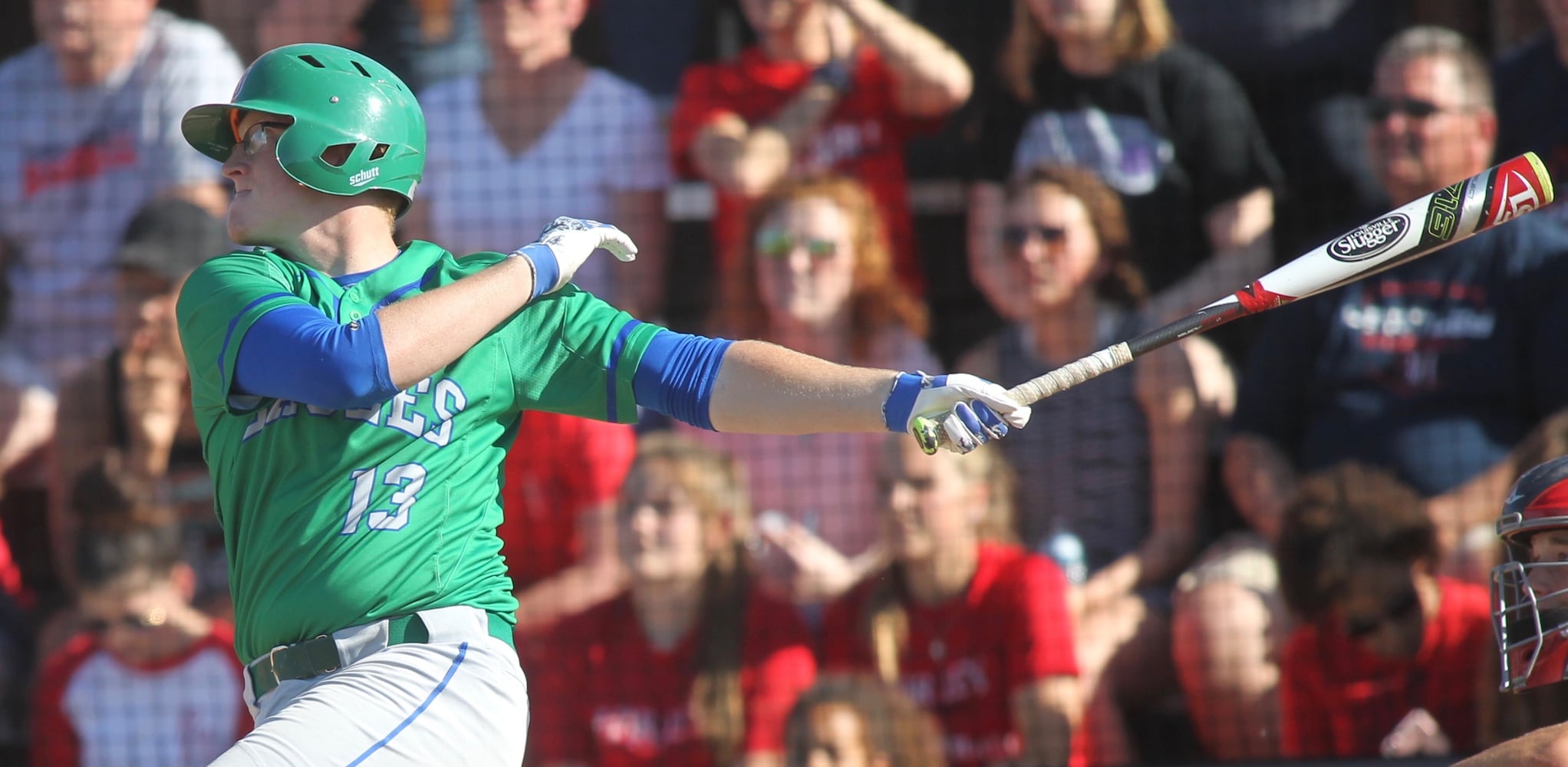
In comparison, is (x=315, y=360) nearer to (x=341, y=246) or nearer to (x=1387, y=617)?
(x=341, y=246)

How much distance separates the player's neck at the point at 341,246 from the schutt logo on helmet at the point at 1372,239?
5.22 ft

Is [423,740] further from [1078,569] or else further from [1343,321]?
[1343,321]

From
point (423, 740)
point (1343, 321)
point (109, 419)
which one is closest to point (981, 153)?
point (1343, 321)

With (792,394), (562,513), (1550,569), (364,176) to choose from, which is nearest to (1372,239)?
(1550,569)

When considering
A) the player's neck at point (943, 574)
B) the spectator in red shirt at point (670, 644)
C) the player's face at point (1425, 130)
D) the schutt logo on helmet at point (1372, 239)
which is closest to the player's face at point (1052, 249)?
the player's neck at point (943, 574)

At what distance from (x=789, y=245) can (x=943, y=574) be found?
1.17 meters

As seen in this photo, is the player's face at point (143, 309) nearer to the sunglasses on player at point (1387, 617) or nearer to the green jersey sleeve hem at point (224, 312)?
the green jersey sleeve hem at point (224, 312)

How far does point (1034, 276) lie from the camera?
502 centimetres

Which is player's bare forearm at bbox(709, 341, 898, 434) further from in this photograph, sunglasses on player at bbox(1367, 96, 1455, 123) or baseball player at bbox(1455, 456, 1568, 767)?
sunglasses on player at bbox(1367, 96, 1455, 123)

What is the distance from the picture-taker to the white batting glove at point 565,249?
7.66 feet

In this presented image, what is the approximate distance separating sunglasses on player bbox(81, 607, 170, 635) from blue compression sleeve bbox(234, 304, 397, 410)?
3101 mm

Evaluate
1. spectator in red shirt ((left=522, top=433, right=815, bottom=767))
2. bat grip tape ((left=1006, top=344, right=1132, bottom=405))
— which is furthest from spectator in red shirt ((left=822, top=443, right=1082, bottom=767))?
bat grip tape ((left=1006, top=344, right=1132, bottom=405))

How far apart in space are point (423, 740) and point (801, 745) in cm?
248

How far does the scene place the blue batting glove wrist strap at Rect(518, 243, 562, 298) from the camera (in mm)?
2318
